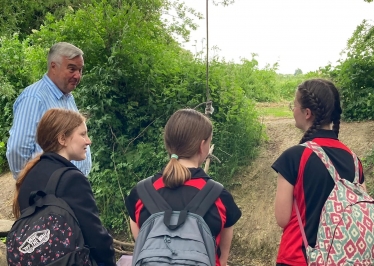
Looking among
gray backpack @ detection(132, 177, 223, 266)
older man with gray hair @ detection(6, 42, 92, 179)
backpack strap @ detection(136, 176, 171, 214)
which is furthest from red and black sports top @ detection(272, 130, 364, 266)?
older man with gray hair @ detection(6, 42, 92, 179)

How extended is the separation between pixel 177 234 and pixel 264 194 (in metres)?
4.66

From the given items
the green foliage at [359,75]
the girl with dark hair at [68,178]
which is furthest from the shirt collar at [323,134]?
the green foliage at [359,75]

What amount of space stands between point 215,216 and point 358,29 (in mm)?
5664

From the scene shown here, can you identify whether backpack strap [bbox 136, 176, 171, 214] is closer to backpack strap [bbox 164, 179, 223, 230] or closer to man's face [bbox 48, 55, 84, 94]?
backpack strap [bbox 164, 179, 223, 230]

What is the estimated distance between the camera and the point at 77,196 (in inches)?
95.9

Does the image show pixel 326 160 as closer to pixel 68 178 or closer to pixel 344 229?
pixel 344 229

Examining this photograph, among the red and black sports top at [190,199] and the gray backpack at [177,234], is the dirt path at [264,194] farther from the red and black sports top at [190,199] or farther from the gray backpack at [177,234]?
the gray backpack at [177,234]

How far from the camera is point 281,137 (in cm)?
765

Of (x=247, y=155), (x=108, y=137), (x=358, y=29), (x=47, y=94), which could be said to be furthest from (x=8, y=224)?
(x=358, y=29)

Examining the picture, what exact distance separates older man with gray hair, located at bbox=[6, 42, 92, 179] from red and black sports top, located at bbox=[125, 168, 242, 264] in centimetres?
131

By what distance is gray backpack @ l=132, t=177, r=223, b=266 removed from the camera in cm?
212

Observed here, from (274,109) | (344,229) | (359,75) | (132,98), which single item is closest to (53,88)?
(344,229)

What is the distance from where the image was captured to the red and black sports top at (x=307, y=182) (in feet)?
8.41

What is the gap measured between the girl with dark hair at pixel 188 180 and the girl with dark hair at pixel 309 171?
38cm
